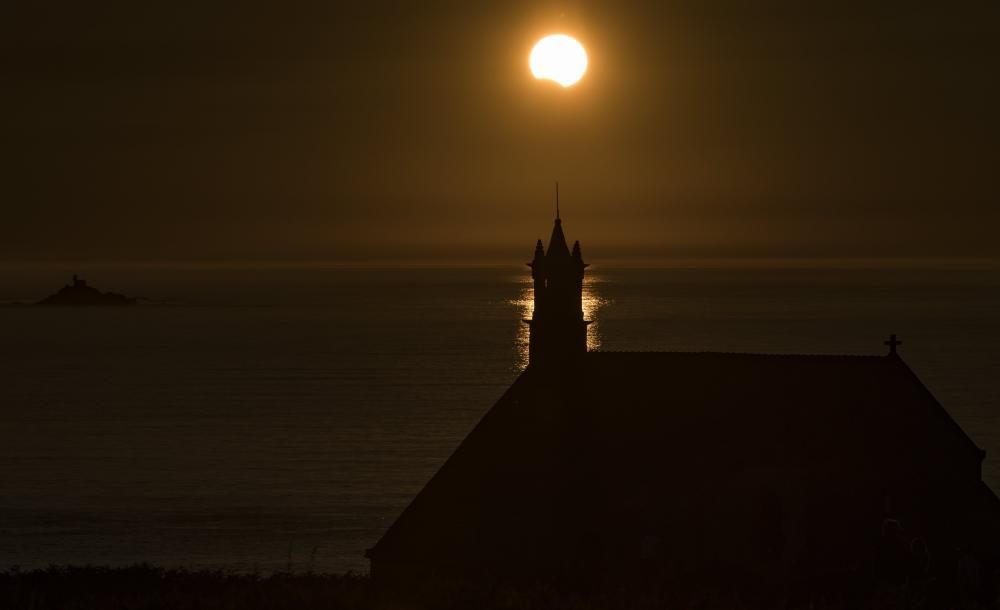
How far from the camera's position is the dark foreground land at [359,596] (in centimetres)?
3219

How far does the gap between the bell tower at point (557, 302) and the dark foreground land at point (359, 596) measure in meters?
9.86

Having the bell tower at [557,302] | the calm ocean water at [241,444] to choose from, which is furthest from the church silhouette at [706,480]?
the calm ocean water at [241,444]

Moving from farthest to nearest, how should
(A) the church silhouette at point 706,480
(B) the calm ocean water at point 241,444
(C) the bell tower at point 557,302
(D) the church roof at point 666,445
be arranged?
(B) the calm ocean water at point 241,444 → (C) the bell tower at point 557,302 → (D) the church roof at point 666,445 → (A) the church silhouette at point 706,480

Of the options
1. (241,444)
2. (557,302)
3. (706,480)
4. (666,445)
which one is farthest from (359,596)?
(241,444)

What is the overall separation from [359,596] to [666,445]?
38.5ft

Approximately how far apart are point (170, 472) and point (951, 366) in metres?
105

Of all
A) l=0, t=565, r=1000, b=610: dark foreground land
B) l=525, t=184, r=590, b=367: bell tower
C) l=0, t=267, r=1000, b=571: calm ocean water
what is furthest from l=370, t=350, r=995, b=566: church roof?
l=0, t=267, r=1000, b=571: calm ocean water

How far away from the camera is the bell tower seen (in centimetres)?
4341

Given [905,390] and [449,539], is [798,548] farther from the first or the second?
[449,539]

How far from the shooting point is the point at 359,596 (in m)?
33.1

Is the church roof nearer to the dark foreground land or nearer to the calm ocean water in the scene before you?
the dark foreground land

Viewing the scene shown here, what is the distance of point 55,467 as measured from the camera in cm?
9438

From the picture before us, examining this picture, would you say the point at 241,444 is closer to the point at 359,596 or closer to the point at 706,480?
the point at 706,480

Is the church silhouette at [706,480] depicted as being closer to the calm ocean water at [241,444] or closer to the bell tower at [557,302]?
the bell tower at [557,302]
